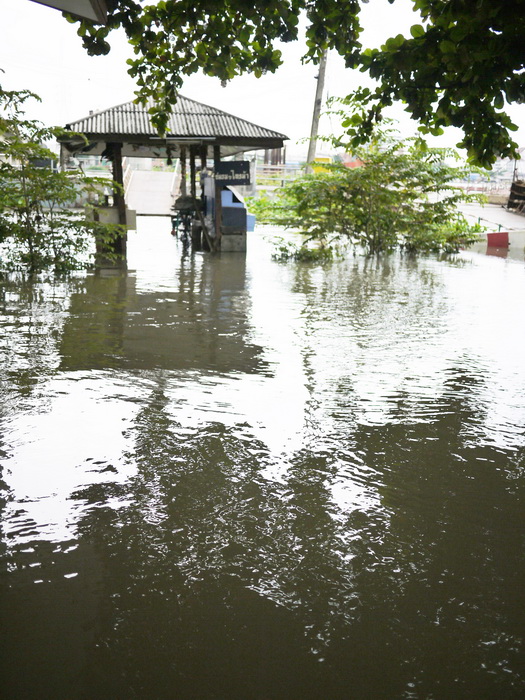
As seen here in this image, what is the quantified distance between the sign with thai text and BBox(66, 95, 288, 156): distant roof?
557 mm

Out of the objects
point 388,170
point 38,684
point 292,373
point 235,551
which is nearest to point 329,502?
point 235,551

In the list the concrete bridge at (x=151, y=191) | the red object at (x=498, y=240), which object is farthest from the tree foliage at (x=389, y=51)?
the concrete bridge at (x=151, y=191)

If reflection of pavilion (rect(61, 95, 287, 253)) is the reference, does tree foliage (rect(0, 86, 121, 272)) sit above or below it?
below

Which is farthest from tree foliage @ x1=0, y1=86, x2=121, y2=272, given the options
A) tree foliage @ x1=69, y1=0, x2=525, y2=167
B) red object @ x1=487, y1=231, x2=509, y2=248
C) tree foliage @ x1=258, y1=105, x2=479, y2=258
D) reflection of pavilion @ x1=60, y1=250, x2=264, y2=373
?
red object @ x1=487, y1=231, x2=509, y2=248

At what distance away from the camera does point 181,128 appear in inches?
622

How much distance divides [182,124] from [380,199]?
5503mm

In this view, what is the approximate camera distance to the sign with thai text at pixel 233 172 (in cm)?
1670

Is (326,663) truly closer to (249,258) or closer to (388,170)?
(249,258)

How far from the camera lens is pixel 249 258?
1689cm

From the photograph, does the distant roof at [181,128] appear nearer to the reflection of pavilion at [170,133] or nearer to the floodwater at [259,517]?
the reflection of pavilion at [170,133]

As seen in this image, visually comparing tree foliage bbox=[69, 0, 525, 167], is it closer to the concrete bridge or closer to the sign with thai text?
the sign with thai text

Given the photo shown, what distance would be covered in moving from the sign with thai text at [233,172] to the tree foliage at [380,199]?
1226 mm

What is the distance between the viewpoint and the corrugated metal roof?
49.2ft

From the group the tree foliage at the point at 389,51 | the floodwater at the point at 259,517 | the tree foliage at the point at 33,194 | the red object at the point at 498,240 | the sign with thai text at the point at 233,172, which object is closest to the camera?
the floodwater at the point at 259,517
